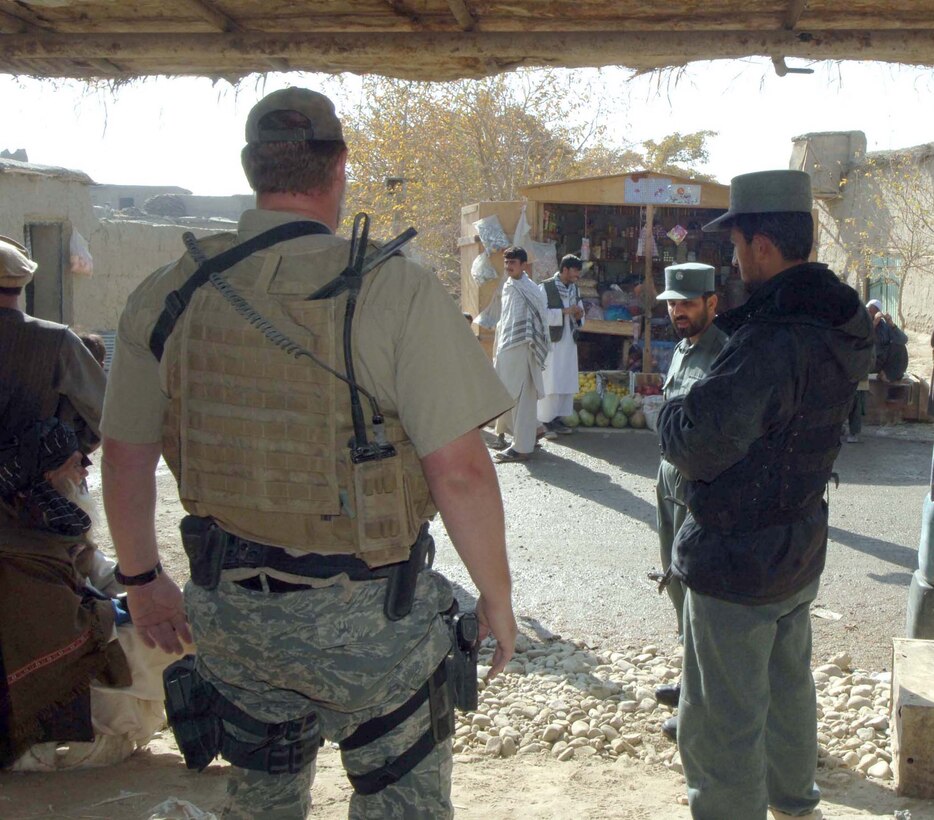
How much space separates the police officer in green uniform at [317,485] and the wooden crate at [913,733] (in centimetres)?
199

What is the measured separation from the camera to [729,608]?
9.39ft

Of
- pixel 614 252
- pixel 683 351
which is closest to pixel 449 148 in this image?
pixel 614 252

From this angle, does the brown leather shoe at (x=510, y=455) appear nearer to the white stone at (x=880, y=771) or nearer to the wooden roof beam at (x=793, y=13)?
the white stone at (x=880, y=771)

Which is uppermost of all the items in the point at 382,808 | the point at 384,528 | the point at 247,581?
the point at 384,528

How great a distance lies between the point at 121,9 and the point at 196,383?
1.59 meters

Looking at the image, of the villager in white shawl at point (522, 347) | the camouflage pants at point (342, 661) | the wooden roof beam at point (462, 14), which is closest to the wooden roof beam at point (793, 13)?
the wooden roof beam at point (462, 14)

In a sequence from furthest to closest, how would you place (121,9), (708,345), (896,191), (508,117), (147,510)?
(508,117)
(896,191)
(708,345)
(121,9)
(147,510)

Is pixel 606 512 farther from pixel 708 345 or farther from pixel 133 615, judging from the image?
pixel 133 615

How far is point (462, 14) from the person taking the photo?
3.03 meters

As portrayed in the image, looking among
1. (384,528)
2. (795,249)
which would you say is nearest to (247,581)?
(384,528)

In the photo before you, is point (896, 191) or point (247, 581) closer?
point (247, 581)

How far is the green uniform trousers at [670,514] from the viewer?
439cm

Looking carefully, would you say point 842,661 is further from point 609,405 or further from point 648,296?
point 648,296

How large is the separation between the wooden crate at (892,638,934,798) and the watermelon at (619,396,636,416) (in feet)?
25.7
